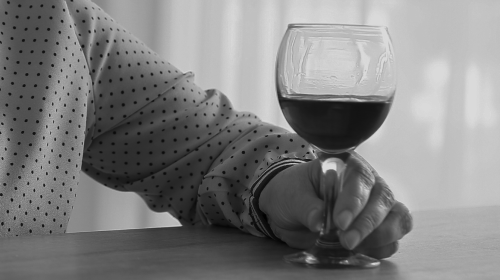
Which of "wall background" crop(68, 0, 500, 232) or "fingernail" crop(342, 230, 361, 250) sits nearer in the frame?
"fingernail" crop(342, 230, 361, 250)

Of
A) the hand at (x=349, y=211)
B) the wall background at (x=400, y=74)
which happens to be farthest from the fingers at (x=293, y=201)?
the wall background at (x=400, y=74)

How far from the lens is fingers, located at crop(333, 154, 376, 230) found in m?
0.55

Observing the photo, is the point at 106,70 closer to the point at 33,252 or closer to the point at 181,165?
the point at 181,165

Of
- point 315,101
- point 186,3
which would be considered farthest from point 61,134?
point 186,3

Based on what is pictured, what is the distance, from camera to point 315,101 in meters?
0.52

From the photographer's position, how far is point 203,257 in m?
0.57

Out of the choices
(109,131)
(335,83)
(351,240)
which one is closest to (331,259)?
(351,240)

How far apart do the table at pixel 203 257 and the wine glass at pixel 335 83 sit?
0.04 metres

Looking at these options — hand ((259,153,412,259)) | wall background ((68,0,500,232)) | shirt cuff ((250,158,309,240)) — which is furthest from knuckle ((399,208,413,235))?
wall background ((68,0,500,232))

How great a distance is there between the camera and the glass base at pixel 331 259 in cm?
54

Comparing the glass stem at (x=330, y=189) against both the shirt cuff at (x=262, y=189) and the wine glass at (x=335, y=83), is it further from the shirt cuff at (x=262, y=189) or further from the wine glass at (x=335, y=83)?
the shirt cuff at (x=262, y=189)

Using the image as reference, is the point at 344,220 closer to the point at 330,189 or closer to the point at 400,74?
the point at 330,189

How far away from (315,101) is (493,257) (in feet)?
0.78

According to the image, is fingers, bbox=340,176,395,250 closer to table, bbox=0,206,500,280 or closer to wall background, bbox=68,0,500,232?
table, bbox=0,206,500,280
